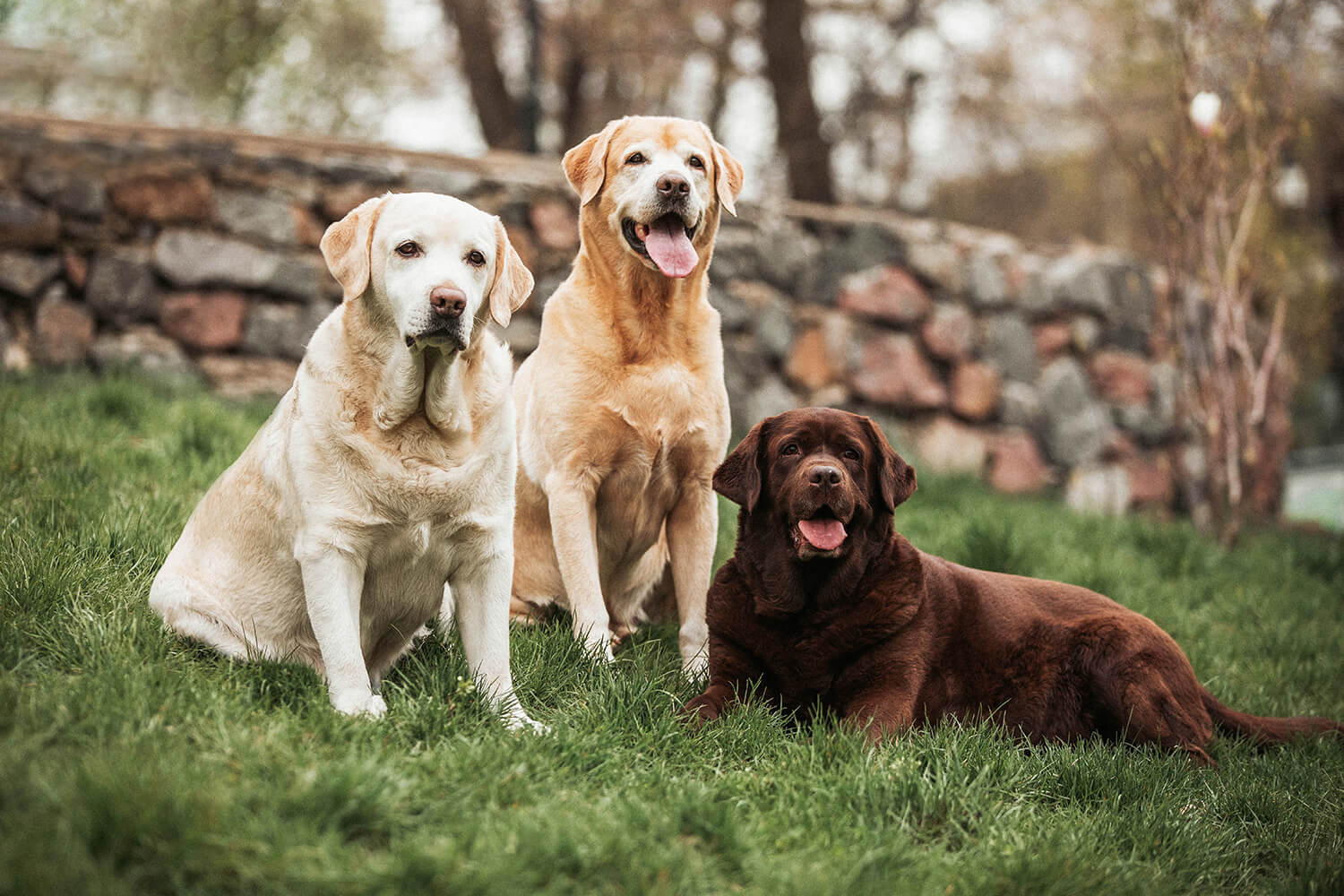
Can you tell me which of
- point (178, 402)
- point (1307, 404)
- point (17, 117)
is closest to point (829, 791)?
point (178, 402)

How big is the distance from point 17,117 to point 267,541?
4.81 m

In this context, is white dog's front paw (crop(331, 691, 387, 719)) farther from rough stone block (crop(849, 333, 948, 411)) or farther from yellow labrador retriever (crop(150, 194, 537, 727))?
rough stone block (crop(849, 333, 948, 411))

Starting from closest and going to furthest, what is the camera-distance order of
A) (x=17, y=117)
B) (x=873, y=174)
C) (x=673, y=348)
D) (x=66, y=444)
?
(x=673, y=348), (x=66, y=444), (x=17, y=117), (x=873, y=174)

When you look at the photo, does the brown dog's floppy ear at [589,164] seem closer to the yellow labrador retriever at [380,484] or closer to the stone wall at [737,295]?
the yellow labrador retriever at [380,484]

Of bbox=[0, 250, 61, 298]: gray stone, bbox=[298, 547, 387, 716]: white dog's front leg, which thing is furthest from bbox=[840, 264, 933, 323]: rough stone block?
bbox=[298, 547, 387, 716]: white dog's front leg

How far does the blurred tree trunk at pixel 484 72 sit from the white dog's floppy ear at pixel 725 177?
20.3ft

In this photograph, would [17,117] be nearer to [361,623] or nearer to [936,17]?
[361,623]

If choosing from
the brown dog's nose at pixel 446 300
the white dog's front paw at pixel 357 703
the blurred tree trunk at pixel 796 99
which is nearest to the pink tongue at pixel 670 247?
the brown dog's nose at pixel 446 300

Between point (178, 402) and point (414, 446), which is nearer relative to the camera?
point (414, 446)

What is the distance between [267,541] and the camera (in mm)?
3174

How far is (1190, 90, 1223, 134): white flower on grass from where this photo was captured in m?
6.67

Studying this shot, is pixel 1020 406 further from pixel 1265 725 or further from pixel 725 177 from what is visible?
pixel 725 177

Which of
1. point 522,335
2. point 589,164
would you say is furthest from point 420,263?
point 522,335

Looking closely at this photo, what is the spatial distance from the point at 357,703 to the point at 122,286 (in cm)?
463
